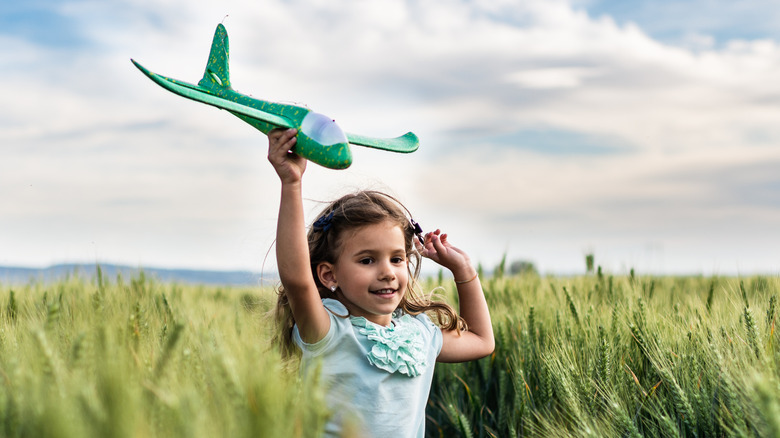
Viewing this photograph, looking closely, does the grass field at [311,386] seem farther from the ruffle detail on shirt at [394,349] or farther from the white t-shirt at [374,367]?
the ruffle detail on shirt at [394,349]

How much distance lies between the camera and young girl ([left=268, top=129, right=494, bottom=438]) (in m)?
1.81

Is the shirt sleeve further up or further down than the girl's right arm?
further down

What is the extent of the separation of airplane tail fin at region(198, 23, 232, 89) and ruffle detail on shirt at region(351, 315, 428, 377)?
0.90 metres

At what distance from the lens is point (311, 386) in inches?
41.9

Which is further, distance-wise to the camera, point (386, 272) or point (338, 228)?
point (338, 228)

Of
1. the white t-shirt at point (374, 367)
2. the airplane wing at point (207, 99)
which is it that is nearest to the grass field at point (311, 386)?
the white t-shirt at point (374, 367)

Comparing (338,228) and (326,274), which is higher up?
(338,228)

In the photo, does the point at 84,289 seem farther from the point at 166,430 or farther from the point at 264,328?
the point at 166,430

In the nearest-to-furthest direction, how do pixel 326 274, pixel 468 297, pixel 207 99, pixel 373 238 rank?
pixel 207 99, pixel 373 238, pixel 326 274, pixel 468 297

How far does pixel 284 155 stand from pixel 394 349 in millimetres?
741

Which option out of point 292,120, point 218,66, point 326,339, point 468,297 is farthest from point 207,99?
point 468,297

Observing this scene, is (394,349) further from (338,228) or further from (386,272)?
(338,228)

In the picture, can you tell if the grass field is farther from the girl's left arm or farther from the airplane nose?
the airplane nose

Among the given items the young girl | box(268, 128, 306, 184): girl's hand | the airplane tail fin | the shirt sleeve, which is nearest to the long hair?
the young girl
